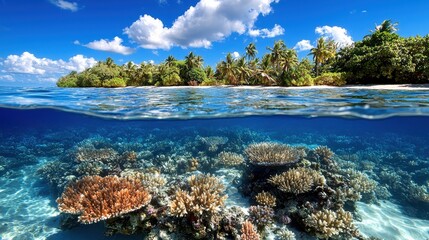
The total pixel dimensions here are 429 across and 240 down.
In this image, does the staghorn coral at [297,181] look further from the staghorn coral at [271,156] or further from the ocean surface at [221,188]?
the staghorn coral at [271,156]

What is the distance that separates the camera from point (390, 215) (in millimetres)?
8367

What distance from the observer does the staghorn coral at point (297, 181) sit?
278 inches

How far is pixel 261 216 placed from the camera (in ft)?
21.7

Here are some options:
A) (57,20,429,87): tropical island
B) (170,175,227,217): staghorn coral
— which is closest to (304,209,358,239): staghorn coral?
(170,175,227,217): staghorn coral

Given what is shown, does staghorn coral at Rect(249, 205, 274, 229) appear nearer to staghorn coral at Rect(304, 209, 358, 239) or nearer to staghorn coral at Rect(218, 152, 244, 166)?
staghorn coral at Rect(304, 209, 358, 239)

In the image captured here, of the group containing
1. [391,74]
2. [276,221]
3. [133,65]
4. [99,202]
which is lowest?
[276,221]

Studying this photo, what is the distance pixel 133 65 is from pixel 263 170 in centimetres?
6225

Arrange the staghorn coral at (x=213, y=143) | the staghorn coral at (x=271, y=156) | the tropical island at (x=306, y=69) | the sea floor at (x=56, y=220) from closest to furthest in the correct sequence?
1. the sea floor at (x=56, y=220)
2. the staghorn coral at (x=271, y=156)
3. the staghorn coral at (x=213, y=143)
4. the tropical island at (x=306, y=69)

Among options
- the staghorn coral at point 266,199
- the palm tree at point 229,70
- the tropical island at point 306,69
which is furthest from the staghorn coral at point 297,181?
the palm tree at point 229,70

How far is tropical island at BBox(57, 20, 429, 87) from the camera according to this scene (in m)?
31.2

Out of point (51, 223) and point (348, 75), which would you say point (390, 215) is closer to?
point (51, 223)

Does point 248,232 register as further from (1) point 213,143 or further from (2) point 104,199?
(1) point 213,143

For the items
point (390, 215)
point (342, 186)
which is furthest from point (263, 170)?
point (390, 215)

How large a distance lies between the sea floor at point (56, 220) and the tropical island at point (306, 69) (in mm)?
28301
